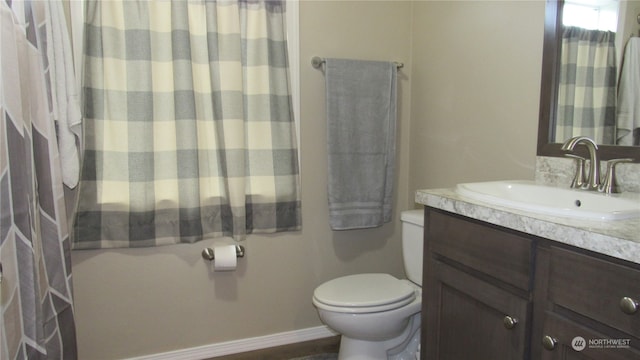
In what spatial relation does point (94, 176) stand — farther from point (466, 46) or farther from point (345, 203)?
point (466, 46)

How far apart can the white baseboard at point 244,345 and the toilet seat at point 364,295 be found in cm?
51

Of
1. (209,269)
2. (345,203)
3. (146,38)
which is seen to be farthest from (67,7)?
(345,203)

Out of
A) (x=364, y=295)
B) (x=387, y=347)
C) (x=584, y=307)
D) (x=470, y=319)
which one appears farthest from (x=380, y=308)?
(x=584, y=307)

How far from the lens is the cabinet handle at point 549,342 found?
38.9 inches

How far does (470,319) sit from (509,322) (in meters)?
0.17

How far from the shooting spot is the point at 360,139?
2207mm

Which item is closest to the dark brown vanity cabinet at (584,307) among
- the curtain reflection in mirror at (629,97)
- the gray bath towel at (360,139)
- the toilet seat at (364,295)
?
Result: the curtain reflection in mirror at (629,97)

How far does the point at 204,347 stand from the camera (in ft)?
6.91

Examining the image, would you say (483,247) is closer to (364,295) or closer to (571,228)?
(571,228)

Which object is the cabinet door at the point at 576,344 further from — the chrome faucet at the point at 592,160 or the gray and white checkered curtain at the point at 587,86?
the gray and white checkered curtain at the point at 587,86

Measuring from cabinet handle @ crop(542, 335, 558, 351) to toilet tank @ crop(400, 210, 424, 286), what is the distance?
2.86 ft

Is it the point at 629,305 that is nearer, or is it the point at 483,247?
the point at 629,305

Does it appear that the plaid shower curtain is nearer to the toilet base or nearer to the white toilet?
the white toilet

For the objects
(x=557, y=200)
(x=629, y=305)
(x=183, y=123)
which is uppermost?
(x=183, y=123)
